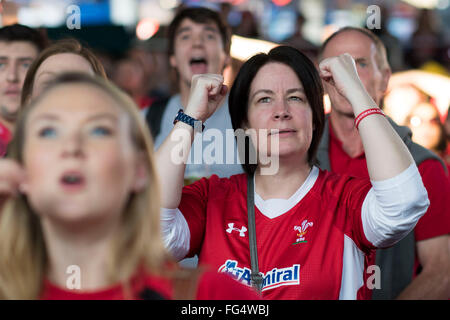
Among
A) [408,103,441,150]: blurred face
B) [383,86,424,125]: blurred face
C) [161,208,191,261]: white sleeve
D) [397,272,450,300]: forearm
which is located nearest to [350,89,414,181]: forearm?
[161,208,191,261]: white sleeve

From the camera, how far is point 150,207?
5.14 feet

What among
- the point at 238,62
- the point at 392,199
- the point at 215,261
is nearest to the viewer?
the point at 392,199

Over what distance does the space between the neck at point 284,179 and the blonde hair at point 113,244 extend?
1.06 metres

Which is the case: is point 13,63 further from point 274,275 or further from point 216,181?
point 274,275

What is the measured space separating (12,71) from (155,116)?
30.4 inches

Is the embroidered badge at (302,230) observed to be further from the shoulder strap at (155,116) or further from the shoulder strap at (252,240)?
the shoulder strap at (155,116)

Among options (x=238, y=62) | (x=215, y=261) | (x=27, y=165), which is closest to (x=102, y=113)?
(x=27, y=165)

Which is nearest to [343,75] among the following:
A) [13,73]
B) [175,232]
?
[175,232]

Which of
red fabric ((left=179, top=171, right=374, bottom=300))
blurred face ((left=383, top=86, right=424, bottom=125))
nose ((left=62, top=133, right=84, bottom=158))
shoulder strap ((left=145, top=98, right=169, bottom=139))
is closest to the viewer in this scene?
nose ((left=62, top=133, right=84, bottom=158))

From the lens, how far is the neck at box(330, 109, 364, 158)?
3.35 metres

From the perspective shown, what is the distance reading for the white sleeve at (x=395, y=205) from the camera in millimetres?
2238

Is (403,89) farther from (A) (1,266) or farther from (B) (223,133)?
(A) (1,266)

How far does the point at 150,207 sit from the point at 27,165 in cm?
28

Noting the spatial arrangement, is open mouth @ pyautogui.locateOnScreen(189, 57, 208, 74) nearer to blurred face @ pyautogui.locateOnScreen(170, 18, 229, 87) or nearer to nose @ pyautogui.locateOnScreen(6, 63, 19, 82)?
blurred face @ pyautogui.locateOnScreen(170, 18, 229, 87)
